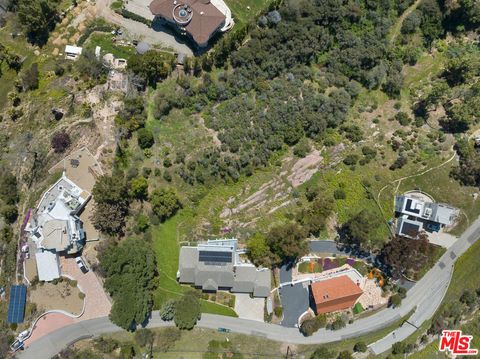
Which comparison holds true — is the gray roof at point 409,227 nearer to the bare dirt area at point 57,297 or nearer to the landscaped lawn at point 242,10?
the landscaped lawn at point 242,10

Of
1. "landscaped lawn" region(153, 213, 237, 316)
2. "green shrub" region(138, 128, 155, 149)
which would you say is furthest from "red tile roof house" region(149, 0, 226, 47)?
"landscaped lawn" region(153, 213, 237, 316)

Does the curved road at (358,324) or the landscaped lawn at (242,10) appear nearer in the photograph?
the curved road at (358,324)

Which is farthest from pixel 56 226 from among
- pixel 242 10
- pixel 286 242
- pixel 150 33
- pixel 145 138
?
pixel 242 10

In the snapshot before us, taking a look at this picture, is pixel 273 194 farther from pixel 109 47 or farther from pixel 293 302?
pixel 109 47

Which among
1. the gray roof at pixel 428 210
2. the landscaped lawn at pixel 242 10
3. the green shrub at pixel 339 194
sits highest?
the landscaped lawn at pixel 242 10

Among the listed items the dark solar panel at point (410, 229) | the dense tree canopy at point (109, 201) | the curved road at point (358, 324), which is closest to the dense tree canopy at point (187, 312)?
the curved road at point (358, 324)

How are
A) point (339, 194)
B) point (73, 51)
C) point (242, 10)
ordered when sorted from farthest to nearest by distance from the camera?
point (242, 10), point (73, 51), point (339, 194)

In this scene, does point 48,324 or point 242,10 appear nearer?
point 48,324

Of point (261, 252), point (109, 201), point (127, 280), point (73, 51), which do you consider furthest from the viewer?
point (73, 51)

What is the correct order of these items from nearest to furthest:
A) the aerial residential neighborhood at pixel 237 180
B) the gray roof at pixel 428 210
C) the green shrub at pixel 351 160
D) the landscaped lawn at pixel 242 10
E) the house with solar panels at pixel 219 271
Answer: the aerial residential neighborhood at pixel 237 180 < the house with solar panels at pixel 219 271 < the gray roof at pixel 428 210 < the green shrub at pixel 351 160 < the landscaped lawn at pixel 242 10
